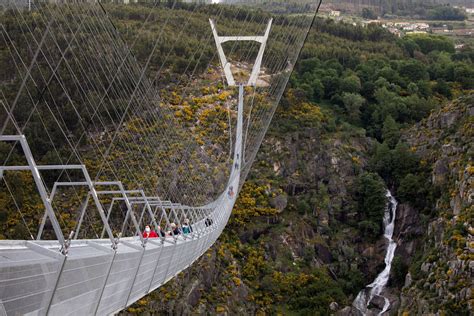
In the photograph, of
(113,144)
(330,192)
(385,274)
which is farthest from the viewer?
(330,192)

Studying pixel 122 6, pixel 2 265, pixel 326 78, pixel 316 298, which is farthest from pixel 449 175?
pixel 2 265

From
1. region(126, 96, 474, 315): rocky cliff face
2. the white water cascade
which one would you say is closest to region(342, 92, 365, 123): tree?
region(126, 96, 474, 315): rocky cliff face

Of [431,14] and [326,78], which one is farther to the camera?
[431,14]

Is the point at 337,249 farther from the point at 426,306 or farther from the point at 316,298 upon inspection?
the point at 426,306

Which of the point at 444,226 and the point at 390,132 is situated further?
the point at 390,132

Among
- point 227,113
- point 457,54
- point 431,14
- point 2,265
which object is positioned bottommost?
point 431,14

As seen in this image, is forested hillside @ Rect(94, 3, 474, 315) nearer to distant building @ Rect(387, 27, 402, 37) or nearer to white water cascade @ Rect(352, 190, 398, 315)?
white water cascade @ Rect(352, 190, 398, 315)

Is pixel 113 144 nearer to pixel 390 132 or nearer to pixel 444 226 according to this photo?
pixel 444 226

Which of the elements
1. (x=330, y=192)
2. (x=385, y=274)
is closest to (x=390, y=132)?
(x=330, y=192)
